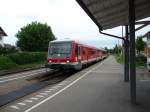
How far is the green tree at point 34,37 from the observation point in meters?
80.5

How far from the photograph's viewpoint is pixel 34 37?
82562 millimetres

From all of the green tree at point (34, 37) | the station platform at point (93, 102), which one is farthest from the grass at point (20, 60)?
the green tree at point (34, 37)

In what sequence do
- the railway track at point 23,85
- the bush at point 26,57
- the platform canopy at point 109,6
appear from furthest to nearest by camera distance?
the bush at point 26,57
the railway track at point 23,85
the platform canopy at point 109,6

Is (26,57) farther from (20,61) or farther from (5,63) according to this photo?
(5,63)

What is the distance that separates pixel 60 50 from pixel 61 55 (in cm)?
49

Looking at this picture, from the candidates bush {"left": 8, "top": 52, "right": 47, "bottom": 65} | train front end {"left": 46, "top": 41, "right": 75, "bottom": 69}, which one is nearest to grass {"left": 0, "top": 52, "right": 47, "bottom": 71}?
bush {"left": 8, "top": 52, "right": 47, "bottom": 65}

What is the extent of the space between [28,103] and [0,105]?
0.97m

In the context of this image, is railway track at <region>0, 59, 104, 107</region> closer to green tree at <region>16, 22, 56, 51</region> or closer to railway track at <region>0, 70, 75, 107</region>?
railway track at <region>0, 70, 75, 107</region>

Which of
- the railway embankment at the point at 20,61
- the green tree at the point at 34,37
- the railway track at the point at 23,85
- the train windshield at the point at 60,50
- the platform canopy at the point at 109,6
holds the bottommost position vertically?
the railway track at the point at 23,85

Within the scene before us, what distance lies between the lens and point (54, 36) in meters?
87.8

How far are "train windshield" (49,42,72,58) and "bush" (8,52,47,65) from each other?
15140mm

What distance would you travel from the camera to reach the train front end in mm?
23969

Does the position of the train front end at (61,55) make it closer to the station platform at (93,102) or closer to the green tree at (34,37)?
the station platform at (93,102)

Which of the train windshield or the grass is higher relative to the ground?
the train windshield
